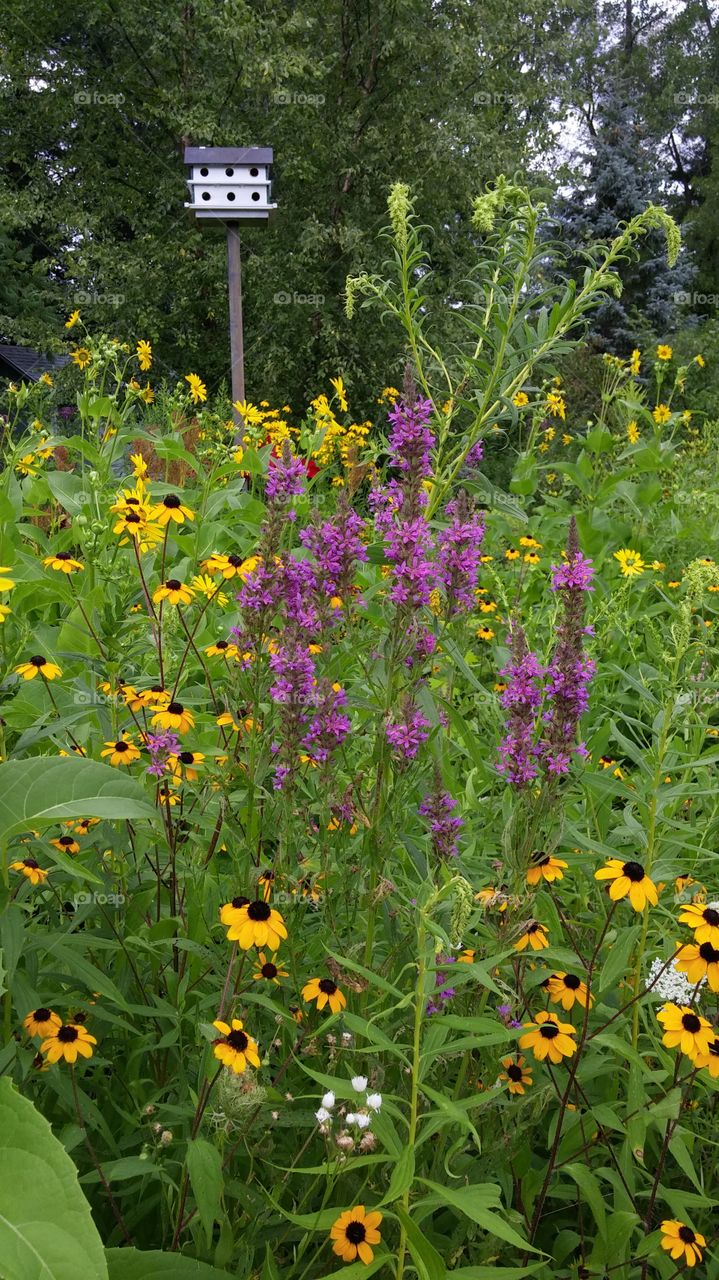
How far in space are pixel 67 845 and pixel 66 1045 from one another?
40cm

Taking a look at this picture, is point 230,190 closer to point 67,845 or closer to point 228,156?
point 228,156

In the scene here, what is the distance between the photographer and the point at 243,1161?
4.95 feet

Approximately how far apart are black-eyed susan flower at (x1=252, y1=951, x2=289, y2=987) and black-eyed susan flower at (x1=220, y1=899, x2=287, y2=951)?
0.55 feet

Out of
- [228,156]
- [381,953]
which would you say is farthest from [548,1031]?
[228,156]

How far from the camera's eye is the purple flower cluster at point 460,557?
1595 millimetres

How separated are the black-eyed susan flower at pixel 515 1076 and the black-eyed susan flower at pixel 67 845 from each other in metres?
0.81

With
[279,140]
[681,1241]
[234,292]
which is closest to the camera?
[681,1241]

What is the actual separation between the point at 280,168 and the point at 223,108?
1.84 metres

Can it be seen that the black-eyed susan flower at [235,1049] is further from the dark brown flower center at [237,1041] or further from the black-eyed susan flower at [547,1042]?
the black-eyed susan flower at [547,1042]

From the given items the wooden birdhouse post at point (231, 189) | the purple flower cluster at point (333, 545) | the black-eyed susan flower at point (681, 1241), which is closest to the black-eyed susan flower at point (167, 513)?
the purple flower cluster at point (333, 545)

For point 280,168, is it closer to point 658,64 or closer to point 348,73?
point 348,73

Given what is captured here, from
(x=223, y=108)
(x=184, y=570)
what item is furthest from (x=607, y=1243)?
(x=223, y=108)

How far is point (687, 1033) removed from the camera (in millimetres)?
1349

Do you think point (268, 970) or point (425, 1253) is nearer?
point (425, 1253)
